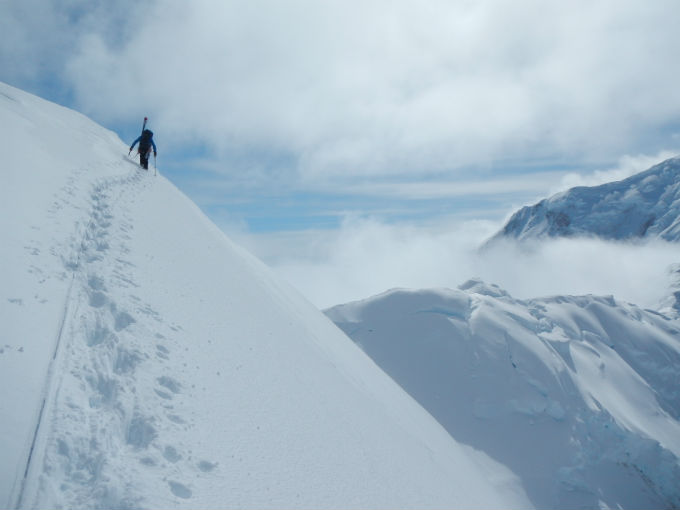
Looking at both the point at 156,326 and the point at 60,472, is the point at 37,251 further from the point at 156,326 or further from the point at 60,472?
the point at 60,472

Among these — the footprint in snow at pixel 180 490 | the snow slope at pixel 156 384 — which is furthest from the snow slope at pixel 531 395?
the footprint in snow at pixel 180 490

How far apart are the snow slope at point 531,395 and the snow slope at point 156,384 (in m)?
26.2

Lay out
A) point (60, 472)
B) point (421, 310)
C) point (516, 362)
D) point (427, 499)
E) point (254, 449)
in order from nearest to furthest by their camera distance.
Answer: point (60, 472) → point (254, 449) → point (427, 499) → point (516, 362) → point (421, 310)

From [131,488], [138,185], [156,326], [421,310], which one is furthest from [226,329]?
[421,310]

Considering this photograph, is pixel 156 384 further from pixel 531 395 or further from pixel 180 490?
pixel 531 395

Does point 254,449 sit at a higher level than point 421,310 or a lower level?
lower

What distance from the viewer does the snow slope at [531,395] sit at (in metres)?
35.3

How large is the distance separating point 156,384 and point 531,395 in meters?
39.8

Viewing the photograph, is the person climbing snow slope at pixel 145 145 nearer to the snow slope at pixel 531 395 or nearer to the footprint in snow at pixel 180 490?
the footprint in snow at pixel 180 490

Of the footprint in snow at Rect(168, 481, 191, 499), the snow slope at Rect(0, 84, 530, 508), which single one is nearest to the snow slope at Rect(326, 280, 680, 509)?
the snow slope at Rect(0, 84, 530, 508)

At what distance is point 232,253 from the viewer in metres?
16.1

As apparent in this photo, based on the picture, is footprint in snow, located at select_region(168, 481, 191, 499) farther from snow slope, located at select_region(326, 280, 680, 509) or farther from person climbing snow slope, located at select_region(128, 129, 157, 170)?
snow slope, located at select_region(326, 280, 680, 509)

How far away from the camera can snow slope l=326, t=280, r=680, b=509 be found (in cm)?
3528

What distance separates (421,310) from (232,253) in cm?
3209
